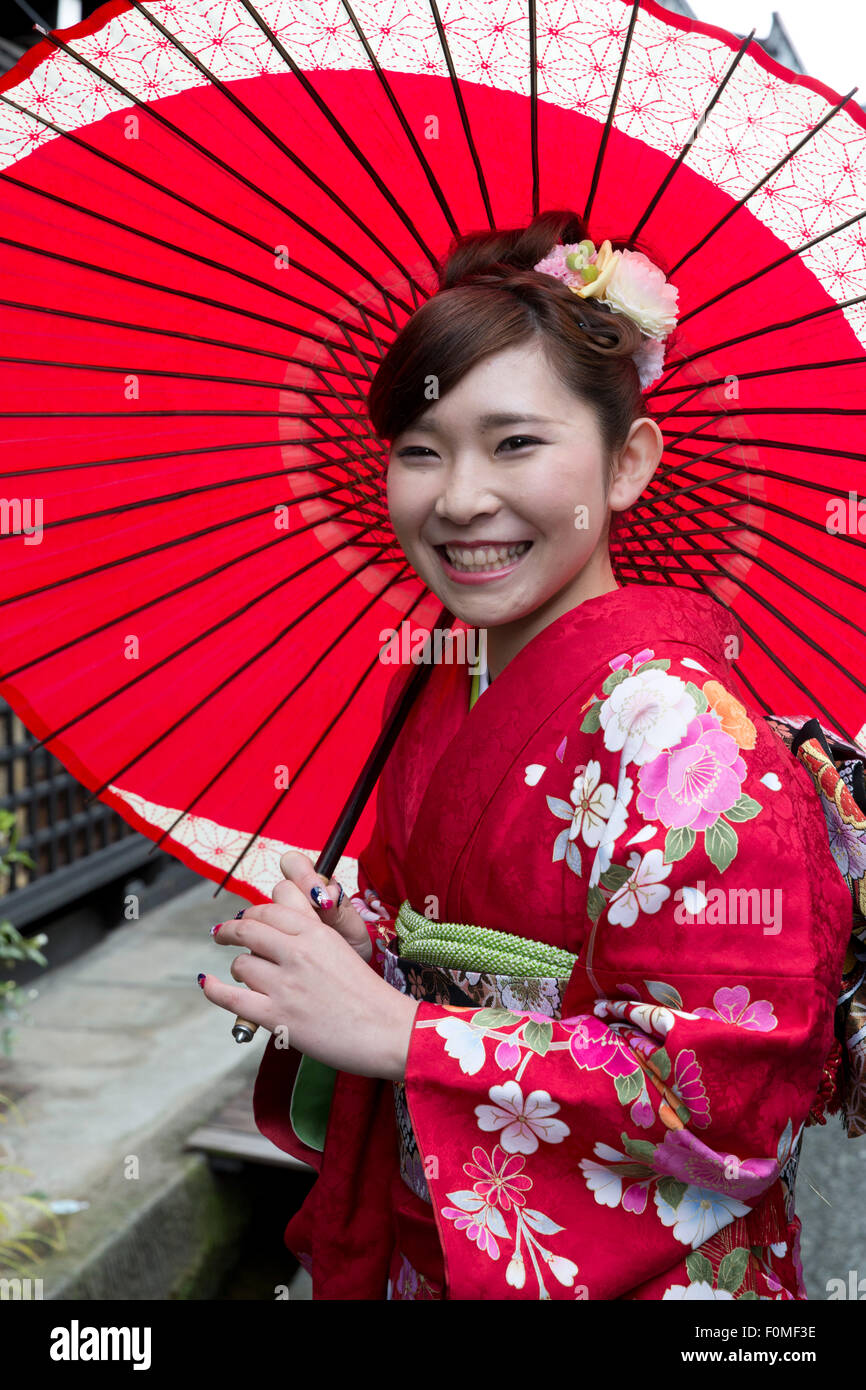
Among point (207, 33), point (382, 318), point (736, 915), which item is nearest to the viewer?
point (736, 915)

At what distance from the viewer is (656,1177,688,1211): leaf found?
1.39 meters

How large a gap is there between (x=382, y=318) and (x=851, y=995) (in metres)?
1.17

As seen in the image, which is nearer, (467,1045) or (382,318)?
(467,1045)

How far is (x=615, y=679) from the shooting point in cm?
148

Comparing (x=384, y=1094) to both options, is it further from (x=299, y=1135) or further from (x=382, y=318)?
(x=382, y=318)

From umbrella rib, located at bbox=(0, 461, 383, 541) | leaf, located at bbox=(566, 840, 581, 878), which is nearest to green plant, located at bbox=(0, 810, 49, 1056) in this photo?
umbrella rib, located at bbox=(0, 461, 383, 541)

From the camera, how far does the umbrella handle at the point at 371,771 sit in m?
1.88

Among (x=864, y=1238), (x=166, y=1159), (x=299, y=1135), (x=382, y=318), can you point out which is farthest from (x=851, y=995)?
(x=864, y=1238)

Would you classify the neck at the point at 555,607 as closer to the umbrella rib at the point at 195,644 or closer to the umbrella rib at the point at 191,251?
the umbrella rib at the point at 195,644

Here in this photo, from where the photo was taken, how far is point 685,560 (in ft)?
6.44

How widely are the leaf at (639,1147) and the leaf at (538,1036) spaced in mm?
126

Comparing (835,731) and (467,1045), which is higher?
(835,731)

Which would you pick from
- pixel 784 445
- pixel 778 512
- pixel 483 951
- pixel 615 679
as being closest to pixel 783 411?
pixel 784 445

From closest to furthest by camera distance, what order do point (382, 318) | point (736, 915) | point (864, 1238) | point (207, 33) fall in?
point (736, 915), point (207, 33), point (382, 318), point (864, 1238)
